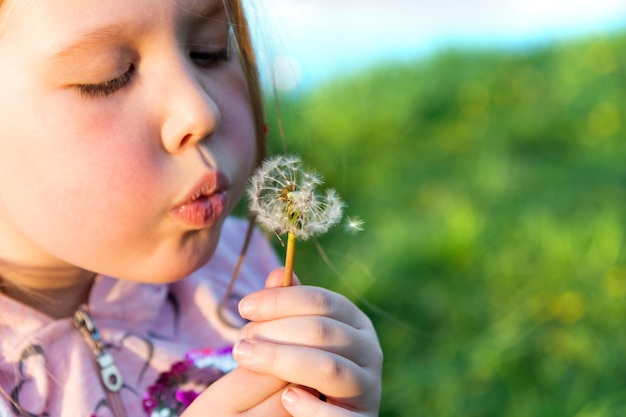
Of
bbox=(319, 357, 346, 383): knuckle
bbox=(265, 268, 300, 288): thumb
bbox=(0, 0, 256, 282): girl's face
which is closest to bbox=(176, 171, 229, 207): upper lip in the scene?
bbox=(0, 0, 256, 282): girl's face

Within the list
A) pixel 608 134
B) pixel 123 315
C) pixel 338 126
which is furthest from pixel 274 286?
pixel 608 134

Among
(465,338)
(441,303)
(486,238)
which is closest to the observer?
(465,338)

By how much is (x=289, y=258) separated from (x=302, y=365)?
5.4 inches

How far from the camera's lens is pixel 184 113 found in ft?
3.64

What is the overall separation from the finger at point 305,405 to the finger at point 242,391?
0.07 feet

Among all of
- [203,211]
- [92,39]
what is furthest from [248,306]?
[92,39]

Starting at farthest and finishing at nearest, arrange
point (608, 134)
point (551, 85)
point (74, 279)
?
point (551, 85) < point (608, 134) < point (74, 279)

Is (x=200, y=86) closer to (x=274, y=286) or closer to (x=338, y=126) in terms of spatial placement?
(x=274, y=286)

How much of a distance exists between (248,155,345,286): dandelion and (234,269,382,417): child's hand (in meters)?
0.04

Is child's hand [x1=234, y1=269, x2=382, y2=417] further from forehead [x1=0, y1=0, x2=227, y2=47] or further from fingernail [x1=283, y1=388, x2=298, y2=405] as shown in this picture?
forehead [x1=0, y1=0, x2=227, y2=47]

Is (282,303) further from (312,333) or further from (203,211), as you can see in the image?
(203,211)

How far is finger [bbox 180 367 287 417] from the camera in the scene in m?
1.10

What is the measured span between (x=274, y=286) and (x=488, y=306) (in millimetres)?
1281

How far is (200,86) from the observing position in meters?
1.15
